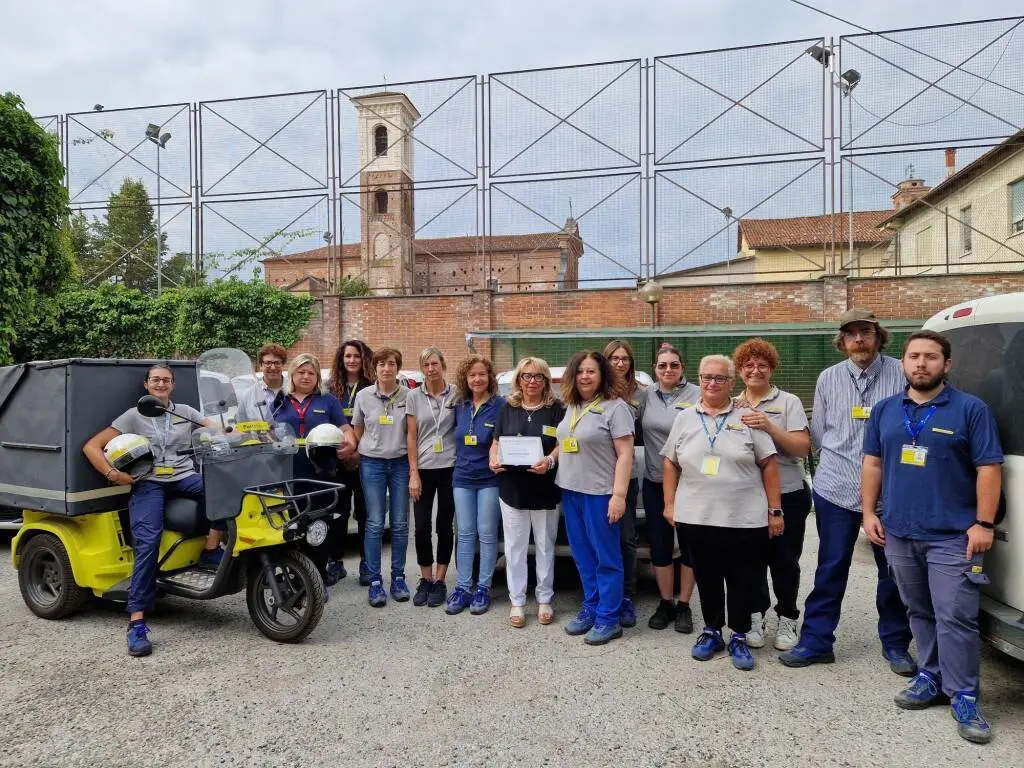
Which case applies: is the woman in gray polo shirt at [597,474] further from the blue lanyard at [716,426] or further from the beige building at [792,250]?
the beige building at [792,250]

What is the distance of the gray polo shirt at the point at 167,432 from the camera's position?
15.1ft

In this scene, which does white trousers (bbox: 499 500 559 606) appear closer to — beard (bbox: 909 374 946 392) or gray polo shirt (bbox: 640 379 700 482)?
gray polo shirt (bbox: 640 379 700 482)

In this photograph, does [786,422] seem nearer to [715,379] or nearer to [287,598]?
[715,379]

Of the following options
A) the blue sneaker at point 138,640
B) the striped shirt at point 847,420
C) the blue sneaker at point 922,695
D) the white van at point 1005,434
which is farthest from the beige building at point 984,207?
the blue sneaker at point 138,640

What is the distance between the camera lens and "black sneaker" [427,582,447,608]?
516 centimetres

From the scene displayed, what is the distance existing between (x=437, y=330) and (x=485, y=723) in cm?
1532

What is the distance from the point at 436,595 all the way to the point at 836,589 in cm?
267

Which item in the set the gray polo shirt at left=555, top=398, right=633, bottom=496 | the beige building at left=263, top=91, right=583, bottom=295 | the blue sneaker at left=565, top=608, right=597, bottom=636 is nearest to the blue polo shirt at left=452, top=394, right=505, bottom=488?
the gray polo shirt at left=555, top=398, right=633, bottom=496

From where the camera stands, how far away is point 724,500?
3902 millimetres

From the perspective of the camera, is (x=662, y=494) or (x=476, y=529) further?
(x=476, y=529)

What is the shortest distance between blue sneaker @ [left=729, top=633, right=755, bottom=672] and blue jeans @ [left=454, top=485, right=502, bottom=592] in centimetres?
170

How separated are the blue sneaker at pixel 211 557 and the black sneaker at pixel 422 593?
1.38 meters

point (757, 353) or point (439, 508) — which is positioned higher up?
point (757, 353)

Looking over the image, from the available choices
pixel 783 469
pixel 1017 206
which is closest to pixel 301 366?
pixel 783 469
